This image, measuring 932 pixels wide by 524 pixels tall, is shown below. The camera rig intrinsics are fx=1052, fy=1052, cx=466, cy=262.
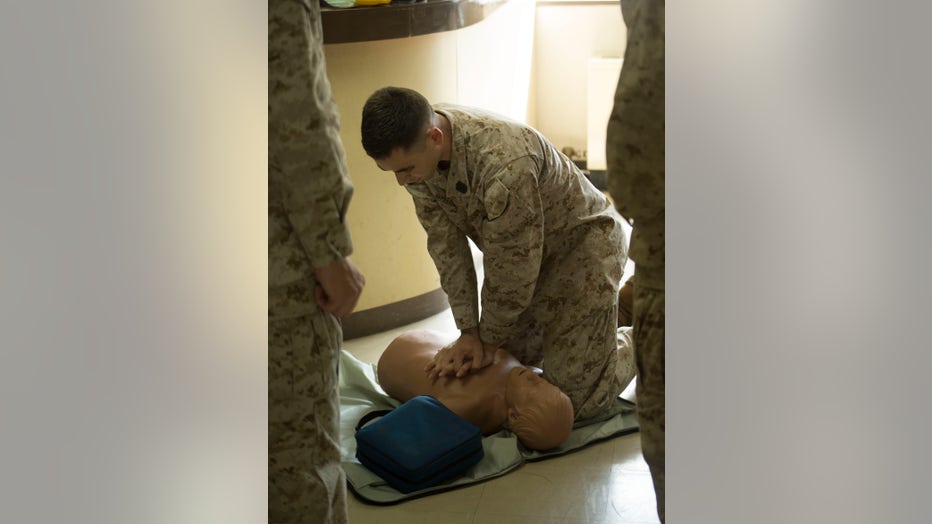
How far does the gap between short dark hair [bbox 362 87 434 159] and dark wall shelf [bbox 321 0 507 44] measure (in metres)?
0.35

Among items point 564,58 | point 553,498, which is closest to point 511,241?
point 553,498

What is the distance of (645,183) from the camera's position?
1364 millimetres

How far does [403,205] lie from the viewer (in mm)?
2662

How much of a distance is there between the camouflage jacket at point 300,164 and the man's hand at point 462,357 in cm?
104

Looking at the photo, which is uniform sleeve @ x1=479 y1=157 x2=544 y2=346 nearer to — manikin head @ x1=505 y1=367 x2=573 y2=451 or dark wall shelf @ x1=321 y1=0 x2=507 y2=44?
manikin head @ x1=505 y1=367 x2=573 y2=451

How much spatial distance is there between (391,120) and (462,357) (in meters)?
0.75

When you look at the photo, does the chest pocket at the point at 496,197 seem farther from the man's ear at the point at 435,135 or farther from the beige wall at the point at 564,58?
the beige wall at the point at 564,58

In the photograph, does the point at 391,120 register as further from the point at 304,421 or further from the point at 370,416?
the point at 370,416

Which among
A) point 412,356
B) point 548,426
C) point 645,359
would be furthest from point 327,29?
point 645,359

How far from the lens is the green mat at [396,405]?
87.0 inches

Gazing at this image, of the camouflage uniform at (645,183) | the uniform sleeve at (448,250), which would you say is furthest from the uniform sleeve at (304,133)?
the uniform sleeve at (448,250)
